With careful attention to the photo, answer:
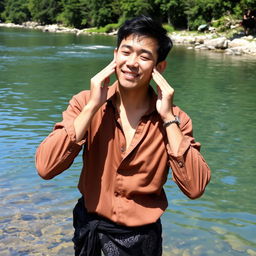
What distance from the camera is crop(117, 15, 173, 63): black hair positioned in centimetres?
224

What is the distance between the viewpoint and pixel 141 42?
7.34 feet

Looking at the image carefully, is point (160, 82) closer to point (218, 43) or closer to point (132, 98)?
point (132, 98)

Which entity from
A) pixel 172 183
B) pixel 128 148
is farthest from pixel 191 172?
pixel 172 183

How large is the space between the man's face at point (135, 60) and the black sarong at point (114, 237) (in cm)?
72

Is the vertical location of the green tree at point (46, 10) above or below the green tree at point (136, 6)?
below

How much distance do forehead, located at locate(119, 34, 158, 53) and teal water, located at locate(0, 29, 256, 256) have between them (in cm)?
255

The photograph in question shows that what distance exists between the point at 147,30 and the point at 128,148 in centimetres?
61

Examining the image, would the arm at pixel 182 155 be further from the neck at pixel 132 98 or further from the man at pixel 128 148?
the neck at pixel 132 98

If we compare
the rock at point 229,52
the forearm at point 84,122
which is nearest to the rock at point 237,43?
the rock at point 229,52

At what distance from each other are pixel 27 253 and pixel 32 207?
119 centimetres

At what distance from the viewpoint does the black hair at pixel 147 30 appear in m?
2.24

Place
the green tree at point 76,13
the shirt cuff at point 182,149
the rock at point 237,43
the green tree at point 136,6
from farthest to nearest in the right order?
the green tree at point 76,13 → the green tree at point 136,6 → the rock at point 237,43 → the shirt cuff at point 182,149

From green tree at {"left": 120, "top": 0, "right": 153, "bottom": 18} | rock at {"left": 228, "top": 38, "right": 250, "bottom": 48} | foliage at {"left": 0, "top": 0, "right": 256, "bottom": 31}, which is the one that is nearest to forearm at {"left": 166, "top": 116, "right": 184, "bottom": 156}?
foliage at {"left": 0, "top": 0, "right": 256, "bottom": 31}

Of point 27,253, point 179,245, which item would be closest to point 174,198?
point 179,245
